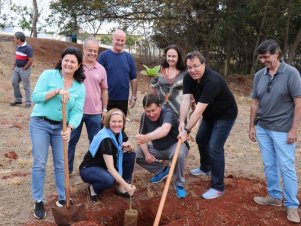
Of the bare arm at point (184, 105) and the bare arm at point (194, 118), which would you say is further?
the bare arm at point (184, 105)

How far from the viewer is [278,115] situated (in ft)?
12.7

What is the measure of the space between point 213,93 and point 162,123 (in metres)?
0.78

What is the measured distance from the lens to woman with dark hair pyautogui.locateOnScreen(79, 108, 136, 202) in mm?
4020

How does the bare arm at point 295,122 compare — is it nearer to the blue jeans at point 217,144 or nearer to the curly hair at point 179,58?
the blue jeans at point 217,144

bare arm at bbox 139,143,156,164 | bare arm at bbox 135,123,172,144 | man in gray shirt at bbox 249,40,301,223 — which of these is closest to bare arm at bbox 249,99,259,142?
man in gray shirt at bbox 249,40,301,223

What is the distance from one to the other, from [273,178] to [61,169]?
224cm

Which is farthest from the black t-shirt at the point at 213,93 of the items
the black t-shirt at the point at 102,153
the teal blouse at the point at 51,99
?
the teal blouse at the point at 51,99

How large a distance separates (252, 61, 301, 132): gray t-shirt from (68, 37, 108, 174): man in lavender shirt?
181 cm

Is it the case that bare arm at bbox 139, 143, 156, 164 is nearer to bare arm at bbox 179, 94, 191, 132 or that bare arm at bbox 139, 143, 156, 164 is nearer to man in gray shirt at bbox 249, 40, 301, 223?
bare arm at bbox 179, 94, 191, 132

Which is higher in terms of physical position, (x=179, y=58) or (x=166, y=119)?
(x=179, y=58)

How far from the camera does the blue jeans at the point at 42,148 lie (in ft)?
12.1

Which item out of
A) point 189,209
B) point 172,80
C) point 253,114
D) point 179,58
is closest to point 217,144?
point 253,114

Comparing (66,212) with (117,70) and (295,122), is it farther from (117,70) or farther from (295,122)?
(295,122)

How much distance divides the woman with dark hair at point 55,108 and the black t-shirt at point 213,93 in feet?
3.86
